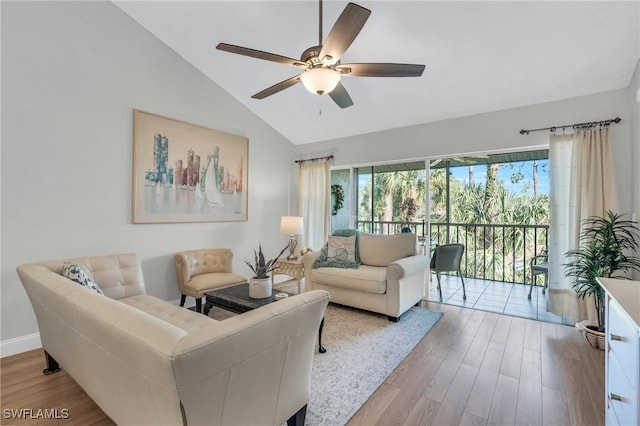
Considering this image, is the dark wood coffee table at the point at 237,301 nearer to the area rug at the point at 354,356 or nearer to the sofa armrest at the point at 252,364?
the area rug at the point at 354,356

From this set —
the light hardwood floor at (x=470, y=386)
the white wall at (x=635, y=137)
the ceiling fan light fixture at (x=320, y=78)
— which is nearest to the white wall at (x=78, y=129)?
the light hardwood floor at (x=470, y=386)

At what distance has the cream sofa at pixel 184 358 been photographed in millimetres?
930

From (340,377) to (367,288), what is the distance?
124cm

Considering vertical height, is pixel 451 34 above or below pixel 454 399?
above

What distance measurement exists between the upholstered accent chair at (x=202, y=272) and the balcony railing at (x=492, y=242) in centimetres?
226

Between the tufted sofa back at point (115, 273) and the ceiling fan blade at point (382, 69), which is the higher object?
the ceiling fan blade at point (382, 69)

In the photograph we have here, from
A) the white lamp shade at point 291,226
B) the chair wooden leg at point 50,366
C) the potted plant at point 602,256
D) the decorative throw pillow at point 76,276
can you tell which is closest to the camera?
the decorative throw pillow at point 76,276

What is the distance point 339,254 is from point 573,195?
2.66 meters

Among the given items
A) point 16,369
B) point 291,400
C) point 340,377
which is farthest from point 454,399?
point 16,369

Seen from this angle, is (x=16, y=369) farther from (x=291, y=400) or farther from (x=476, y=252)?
(x=476, y=252)

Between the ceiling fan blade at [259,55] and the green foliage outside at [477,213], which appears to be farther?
the green foliage outside at [477,213]

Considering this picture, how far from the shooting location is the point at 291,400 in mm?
1468

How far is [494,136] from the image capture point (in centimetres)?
357

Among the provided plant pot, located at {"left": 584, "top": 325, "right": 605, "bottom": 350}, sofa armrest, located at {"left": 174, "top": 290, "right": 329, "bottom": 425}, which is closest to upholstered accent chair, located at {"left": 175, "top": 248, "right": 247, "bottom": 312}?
A: sofa armrest, located at {"left": 174, "top": 290, "right": 329, "bottom": 425}
